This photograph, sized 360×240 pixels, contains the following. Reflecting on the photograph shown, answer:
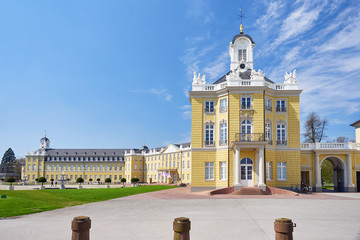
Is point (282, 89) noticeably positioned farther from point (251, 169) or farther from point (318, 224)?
point (318, 224)

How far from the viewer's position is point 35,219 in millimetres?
14531

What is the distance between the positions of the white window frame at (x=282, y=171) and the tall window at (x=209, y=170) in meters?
7.66

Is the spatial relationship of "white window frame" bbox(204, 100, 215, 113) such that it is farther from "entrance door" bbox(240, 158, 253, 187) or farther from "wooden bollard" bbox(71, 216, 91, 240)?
"wooden bollard" bbox(71, 216, 91, 240)

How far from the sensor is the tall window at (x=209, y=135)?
3809cm

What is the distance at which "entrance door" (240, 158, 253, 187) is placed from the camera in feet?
115

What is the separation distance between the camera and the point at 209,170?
37.7m

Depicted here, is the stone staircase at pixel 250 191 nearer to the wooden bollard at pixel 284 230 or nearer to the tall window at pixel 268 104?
the tall window at pixel 268 104

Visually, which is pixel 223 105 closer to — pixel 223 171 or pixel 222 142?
pixel 222 142

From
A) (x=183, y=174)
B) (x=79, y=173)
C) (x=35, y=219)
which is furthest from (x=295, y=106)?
(x=79, y=173)

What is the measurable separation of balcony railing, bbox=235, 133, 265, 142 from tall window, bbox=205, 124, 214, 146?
3355mm

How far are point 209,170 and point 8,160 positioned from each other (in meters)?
137

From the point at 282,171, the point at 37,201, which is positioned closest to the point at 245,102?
the point at 282,171

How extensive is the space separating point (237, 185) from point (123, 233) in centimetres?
2416

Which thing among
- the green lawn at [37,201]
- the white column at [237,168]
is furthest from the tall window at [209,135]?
the green lawn at [37,201]
